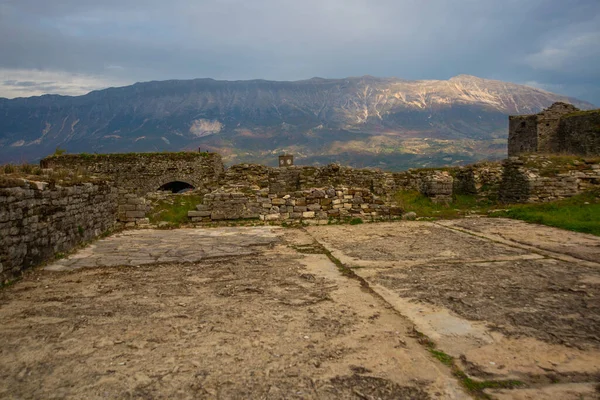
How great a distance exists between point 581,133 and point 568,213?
1495cm

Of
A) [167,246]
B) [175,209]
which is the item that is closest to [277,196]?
[175,209]

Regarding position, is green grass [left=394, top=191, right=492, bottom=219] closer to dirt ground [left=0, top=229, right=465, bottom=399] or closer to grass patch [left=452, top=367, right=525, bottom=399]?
dirt ground [left=0, top=229, right=465, bottom=399]

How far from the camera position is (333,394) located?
2.64 meters

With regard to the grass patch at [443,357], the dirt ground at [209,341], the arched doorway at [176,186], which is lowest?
the arched doorway at [176,186]

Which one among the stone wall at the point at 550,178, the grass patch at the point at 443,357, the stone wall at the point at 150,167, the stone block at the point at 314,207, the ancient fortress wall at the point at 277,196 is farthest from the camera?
the stone wall at the point at 150,167

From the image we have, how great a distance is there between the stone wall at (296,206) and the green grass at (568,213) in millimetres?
3505

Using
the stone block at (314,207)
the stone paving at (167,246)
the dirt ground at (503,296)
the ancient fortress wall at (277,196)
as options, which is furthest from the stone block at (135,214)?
the dirt ground at (503,296)

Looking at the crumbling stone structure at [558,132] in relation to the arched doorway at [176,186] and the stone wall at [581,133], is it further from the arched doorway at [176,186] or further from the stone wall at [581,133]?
the arched doorway at [176,186]

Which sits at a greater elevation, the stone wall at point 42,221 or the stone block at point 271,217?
the stone wall at point 42,221

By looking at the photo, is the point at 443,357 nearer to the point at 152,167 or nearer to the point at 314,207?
the point at 314,207

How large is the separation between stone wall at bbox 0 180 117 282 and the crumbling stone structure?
2243 cm

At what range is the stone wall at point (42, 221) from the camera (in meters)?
5.66

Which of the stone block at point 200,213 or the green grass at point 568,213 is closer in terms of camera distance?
the green grass at point 568,213

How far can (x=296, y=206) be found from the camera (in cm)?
1192
